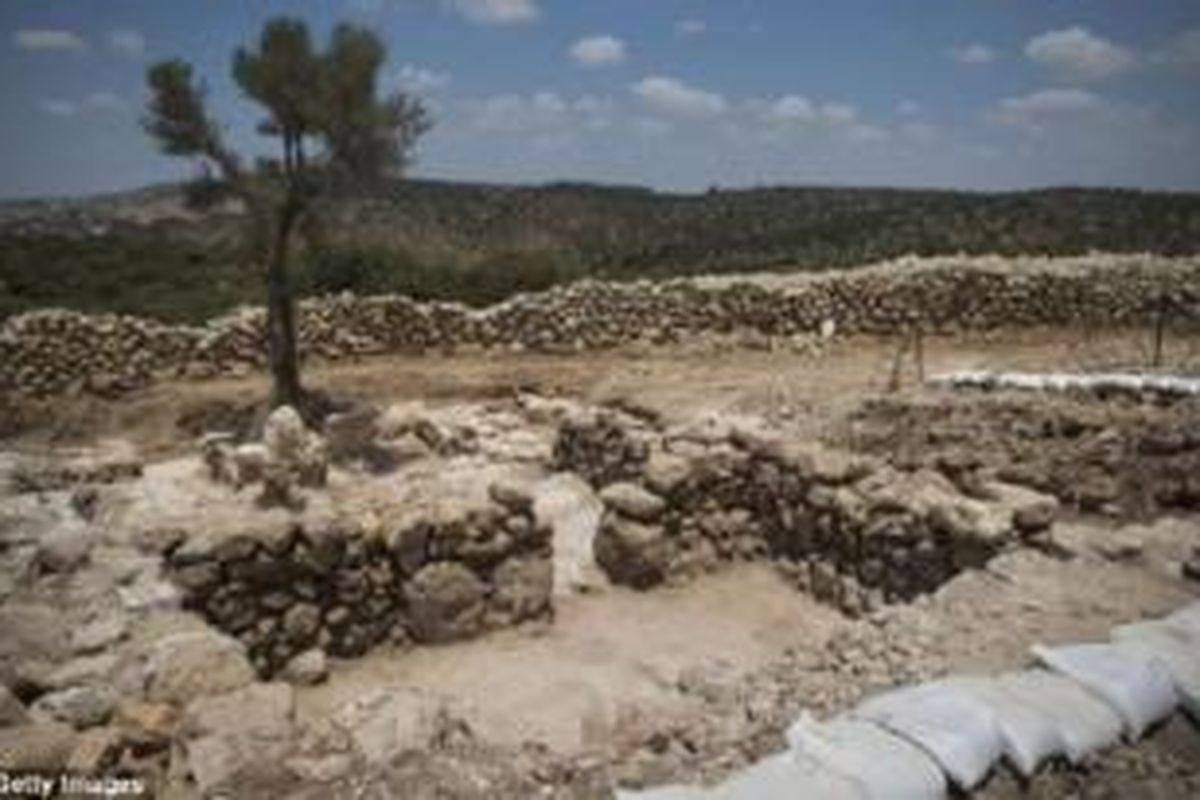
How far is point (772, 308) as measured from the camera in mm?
19766

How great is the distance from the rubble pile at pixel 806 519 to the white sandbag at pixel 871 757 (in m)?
3.52

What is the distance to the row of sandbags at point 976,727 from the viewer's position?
417 cm

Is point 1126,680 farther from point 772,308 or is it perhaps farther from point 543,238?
point 543,238

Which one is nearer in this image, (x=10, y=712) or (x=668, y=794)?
(x=668, y=794)

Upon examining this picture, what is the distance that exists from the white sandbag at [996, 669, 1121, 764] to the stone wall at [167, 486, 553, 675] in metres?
3.98

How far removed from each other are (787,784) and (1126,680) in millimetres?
1929

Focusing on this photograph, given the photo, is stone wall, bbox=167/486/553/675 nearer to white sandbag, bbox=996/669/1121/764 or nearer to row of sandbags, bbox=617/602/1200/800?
row of sandbags, bbox=617/602/1200/800

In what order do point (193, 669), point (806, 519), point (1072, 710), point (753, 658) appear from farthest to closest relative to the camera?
point (806, 519), point (753, 658), point (193, 669), point (1072, 710)

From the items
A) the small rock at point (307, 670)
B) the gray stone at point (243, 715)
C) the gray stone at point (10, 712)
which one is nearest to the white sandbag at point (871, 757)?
the gray stone at point (243, 715)

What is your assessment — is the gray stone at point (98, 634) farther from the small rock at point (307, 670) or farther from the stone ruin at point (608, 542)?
the small rock at point (307, 670)

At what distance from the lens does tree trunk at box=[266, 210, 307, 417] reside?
14375 millimetres

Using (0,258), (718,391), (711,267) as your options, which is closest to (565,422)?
(718,391)

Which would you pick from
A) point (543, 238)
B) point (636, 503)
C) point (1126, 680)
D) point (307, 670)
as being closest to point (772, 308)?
point (636, 503)

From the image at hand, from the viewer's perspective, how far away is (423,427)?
13859 mm
